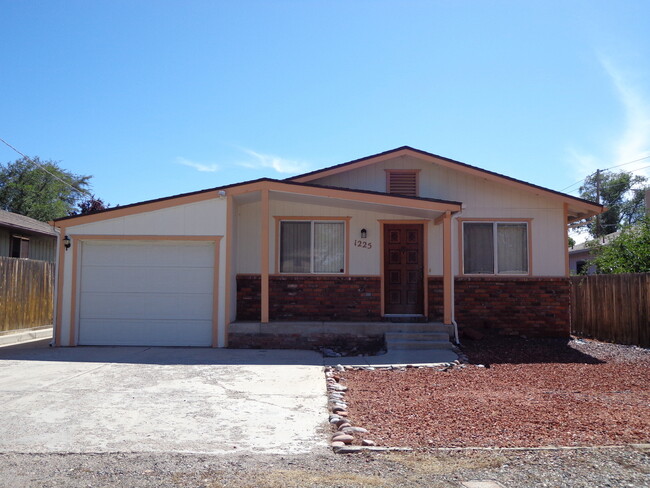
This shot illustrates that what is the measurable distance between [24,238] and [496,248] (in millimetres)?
14546

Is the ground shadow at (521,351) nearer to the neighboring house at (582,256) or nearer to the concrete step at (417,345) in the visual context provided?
the concrete step at (417,345)

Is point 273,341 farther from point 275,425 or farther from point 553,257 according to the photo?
point 553,257

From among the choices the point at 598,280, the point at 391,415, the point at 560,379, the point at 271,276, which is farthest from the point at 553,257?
the point at 391,415

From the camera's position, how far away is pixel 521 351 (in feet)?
35.6

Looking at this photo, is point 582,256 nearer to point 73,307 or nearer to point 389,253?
point 389,253

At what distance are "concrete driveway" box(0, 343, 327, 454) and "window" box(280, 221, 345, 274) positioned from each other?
9.08ft

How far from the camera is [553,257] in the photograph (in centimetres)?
1258

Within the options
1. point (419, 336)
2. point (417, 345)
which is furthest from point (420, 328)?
point (417, 345)

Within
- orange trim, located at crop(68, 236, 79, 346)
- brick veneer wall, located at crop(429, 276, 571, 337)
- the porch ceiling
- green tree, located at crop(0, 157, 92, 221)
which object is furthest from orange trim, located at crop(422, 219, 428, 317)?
green tree, located at crop(0, 157, 92, 221)

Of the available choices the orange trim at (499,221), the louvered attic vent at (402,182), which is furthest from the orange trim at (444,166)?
the orange trim at (499,221)

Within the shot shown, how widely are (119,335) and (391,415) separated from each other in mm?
7034

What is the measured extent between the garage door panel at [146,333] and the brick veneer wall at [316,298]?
4.61ft

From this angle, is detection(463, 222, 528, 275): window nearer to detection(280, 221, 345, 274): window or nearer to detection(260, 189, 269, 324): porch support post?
detection(280, 221, 345, 274): window

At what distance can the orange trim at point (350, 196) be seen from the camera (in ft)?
36.0
